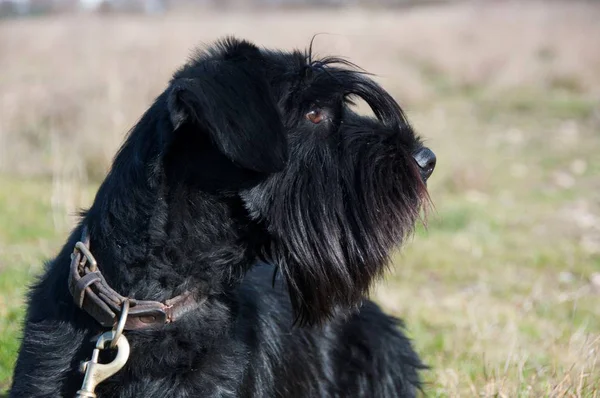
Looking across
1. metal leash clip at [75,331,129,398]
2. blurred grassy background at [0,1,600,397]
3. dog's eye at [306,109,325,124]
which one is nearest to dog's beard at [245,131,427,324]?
dog's eye at [306,109,325,124]

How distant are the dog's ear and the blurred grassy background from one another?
65.0 inches

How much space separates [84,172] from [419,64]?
1636 centimetres

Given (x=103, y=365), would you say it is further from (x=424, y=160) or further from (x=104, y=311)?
(x=424, y=160)

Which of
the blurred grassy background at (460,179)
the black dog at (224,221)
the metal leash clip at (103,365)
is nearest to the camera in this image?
the metal leash clip at (103,365)

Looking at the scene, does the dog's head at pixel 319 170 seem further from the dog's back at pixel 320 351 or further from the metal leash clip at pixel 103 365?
the metal leash clip at pixel 103 365

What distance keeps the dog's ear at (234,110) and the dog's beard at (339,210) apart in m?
0.19

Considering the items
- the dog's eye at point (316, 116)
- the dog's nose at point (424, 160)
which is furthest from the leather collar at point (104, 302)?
the dog's nose at point (424, 160)

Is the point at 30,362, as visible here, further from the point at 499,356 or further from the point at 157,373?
the point at 499,356

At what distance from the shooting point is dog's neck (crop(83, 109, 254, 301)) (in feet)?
8.52

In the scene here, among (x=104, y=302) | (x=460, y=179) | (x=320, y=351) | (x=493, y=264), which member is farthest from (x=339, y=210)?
(x=460, y=179)

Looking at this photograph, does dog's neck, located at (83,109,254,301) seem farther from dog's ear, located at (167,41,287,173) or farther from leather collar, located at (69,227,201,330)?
dog's ear, located at (167,41,287,173)

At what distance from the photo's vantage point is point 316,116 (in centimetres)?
287

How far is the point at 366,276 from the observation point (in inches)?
118

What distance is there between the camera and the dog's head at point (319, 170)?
2672 mm
